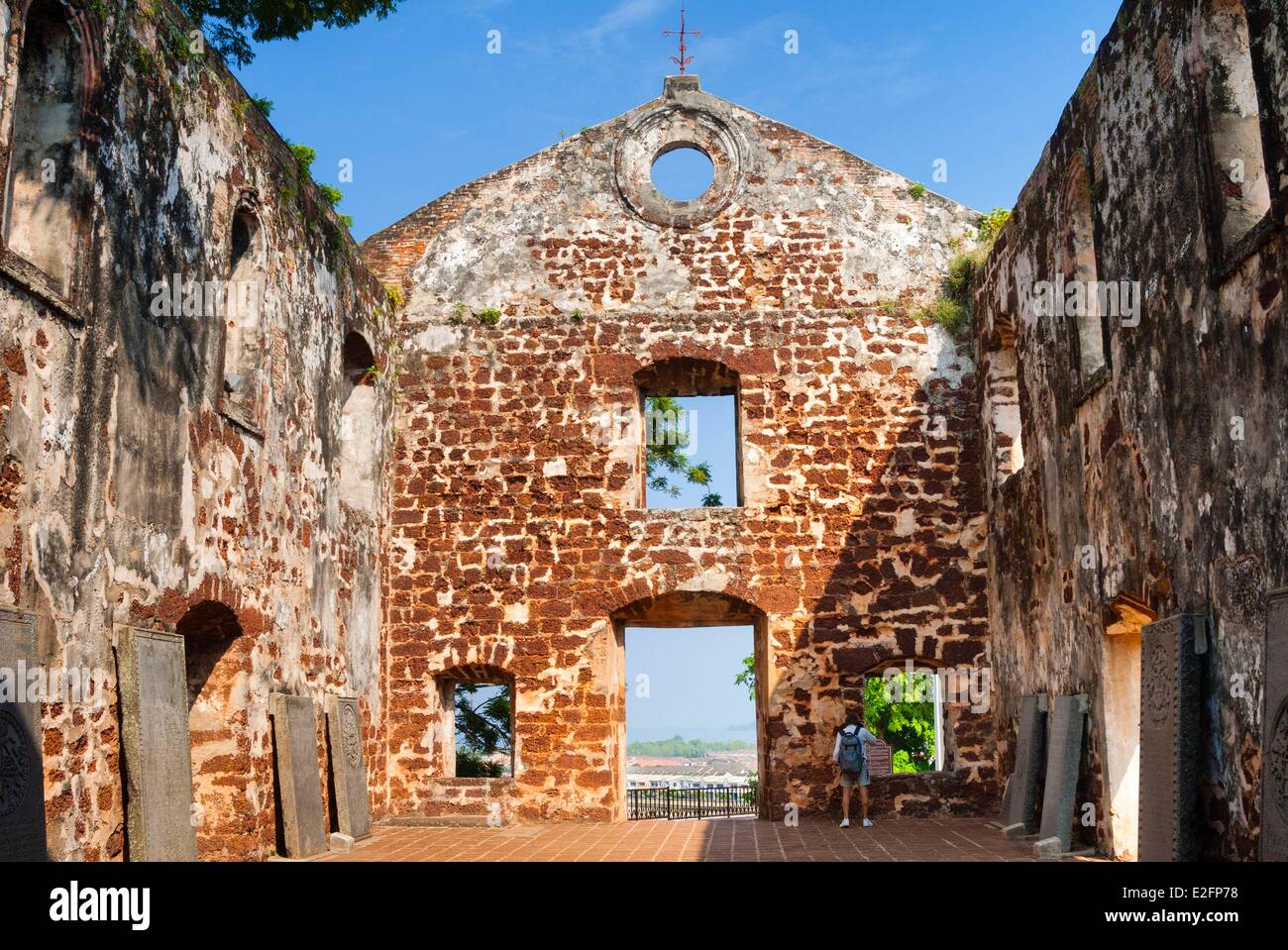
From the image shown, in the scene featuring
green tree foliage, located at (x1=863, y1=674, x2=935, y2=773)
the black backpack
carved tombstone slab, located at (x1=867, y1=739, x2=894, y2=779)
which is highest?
the black backpack

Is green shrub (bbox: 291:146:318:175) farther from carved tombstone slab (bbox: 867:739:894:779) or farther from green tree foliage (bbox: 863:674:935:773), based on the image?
green tree foliage (bbox: 863:674:935:773)

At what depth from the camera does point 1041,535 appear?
34.0ft

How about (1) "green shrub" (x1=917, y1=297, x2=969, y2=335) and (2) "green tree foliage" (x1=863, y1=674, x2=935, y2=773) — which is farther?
(2) "green tree foliage" (x1=863, y1=674, x2=935, y2=773)

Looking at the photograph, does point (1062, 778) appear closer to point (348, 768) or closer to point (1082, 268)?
point (1082, 268)

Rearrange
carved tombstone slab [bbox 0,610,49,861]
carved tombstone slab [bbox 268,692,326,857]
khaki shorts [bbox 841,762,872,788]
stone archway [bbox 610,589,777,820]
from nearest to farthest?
carved tombstone slab [bbox 0,610,49,861] → carved tombstone slab [bbox 268,692,326,857] → khaki shorts [bbox 841,762,872,788] → stone archway [bbox 610,589,777,820]

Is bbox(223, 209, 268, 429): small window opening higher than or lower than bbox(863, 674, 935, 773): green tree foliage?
higher

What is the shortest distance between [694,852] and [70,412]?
561cm

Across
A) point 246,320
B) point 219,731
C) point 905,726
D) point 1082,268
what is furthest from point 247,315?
point 905,726

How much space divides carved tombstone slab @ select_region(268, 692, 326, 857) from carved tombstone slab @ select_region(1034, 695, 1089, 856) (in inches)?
212

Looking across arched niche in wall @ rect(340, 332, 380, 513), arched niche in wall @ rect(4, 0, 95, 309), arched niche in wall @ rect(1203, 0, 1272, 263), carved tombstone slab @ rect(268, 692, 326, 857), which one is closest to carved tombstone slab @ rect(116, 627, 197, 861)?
→ carved tombstone slab @ rect(268, 692, 326, 857)

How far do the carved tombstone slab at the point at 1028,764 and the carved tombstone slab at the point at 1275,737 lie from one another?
4.32 meters

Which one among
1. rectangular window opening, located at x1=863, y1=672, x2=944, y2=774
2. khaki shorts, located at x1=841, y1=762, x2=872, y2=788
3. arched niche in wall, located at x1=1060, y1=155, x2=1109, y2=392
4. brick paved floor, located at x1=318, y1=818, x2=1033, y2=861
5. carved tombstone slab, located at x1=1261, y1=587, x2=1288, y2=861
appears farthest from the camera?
rectangular window opening, located at x1=863, y1=672, x2=944, y2=774

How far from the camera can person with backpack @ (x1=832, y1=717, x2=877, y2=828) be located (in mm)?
11180

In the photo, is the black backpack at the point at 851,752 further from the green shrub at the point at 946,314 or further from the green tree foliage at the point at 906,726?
the green tree foliage at the point at 906,726
